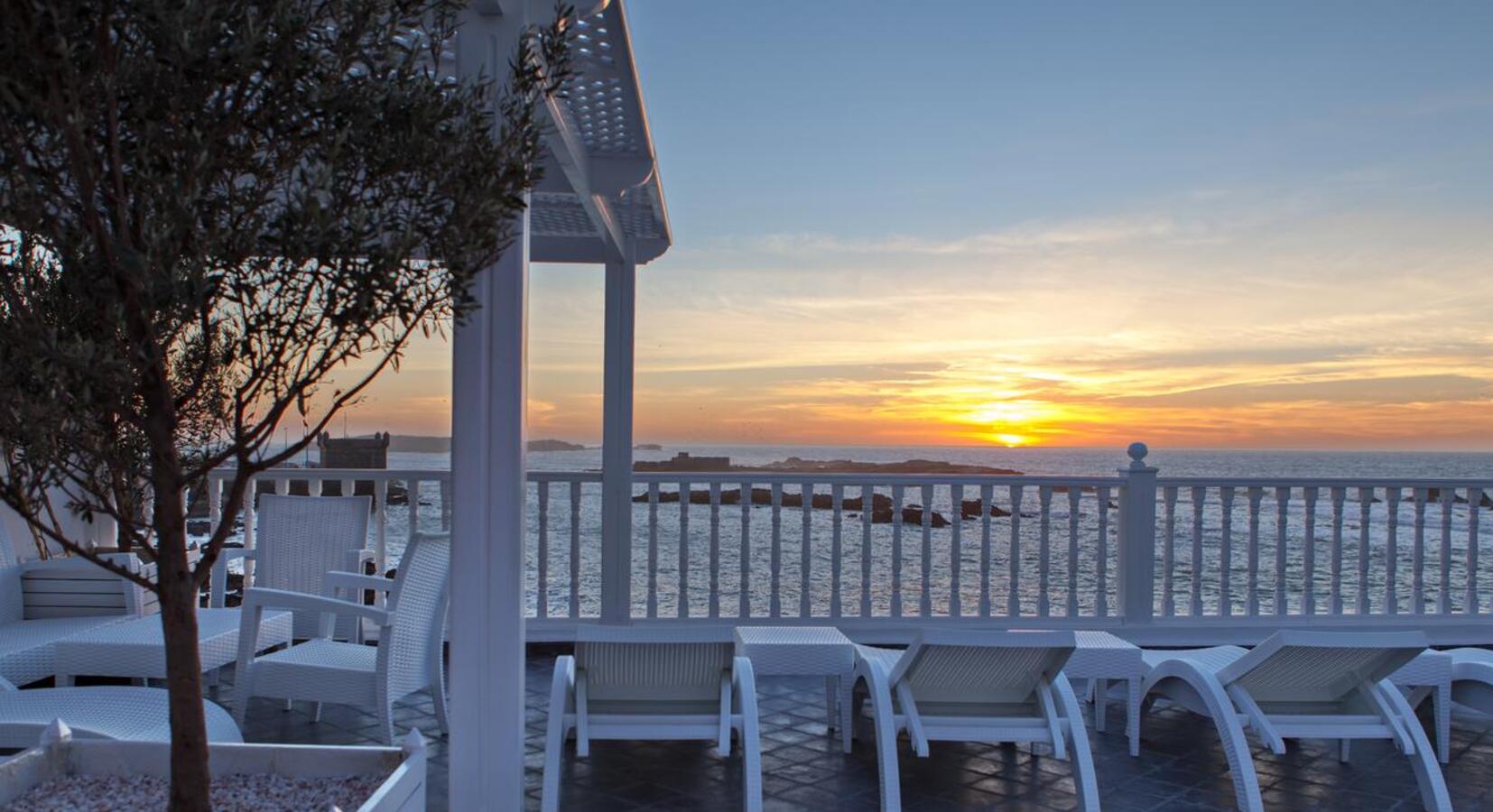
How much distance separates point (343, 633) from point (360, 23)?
444cm

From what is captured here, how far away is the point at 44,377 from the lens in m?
Result: 1.75

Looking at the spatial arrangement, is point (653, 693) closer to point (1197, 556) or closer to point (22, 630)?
A: point (22, 630)

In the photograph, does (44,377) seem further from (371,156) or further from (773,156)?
(773,156)

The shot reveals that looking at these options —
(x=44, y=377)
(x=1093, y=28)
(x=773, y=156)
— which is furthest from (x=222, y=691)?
(x=773, y=156)

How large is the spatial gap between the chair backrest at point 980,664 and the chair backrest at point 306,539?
3.17m

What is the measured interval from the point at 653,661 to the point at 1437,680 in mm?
3373

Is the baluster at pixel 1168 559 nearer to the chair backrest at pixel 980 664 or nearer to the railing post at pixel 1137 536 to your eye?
the railing post at pixel 1137 536

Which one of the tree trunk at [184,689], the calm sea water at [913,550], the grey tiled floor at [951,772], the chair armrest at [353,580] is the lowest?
the calm sea water at [913,550]

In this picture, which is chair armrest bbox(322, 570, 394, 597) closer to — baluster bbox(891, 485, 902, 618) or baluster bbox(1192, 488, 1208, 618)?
baluster bbox(891, 485, 902, 618)

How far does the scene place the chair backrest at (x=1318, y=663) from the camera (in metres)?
3.77

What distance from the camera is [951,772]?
4395mm

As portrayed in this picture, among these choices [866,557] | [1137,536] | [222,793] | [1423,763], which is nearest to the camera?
[222,793]

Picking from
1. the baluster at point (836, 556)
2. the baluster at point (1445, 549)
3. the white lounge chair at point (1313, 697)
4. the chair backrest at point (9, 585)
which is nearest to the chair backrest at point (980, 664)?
the white lounge chair at point (1313, 697)

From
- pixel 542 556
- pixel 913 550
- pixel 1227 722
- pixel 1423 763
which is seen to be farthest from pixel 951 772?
pixel 913 550
